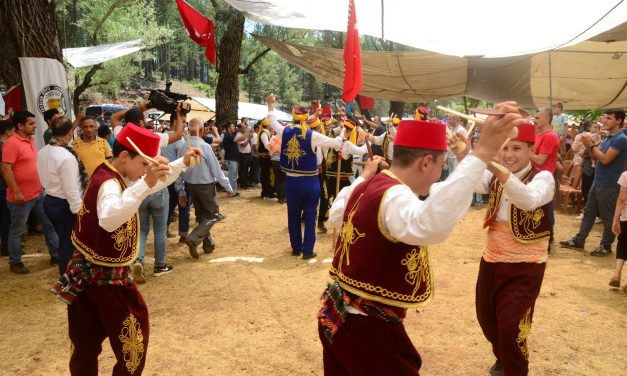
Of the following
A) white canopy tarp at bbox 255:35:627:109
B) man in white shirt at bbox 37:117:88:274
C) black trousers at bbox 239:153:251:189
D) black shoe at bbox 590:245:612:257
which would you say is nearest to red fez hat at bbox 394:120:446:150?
man in white shirt at bbox 37:117:88:274

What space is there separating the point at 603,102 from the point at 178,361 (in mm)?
6599

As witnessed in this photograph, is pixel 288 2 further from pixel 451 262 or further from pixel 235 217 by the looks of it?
pixel 235 217

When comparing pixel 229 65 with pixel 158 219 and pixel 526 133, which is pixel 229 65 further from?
pixel 526 133

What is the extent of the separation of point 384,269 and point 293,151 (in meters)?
5.02

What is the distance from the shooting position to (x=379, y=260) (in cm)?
191

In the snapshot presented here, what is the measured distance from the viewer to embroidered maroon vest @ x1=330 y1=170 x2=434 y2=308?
190cm

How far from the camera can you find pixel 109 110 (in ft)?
84.9

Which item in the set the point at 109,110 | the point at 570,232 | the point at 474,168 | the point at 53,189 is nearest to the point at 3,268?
the point at 53,189

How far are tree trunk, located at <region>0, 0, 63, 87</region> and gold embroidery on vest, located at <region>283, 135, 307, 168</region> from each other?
395 centimetres

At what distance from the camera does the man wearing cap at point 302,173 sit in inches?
267

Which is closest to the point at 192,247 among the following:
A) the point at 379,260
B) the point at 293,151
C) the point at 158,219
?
the point at 158,219

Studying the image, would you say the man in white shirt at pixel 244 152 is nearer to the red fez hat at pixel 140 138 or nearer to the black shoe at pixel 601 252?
the black shoe at pixel 601 252

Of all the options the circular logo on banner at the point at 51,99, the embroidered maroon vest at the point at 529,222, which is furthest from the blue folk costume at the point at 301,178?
the embroidered maroon vest at the point at 529,222

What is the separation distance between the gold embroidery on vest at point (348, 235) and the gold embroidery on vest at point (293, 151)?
4.70m
